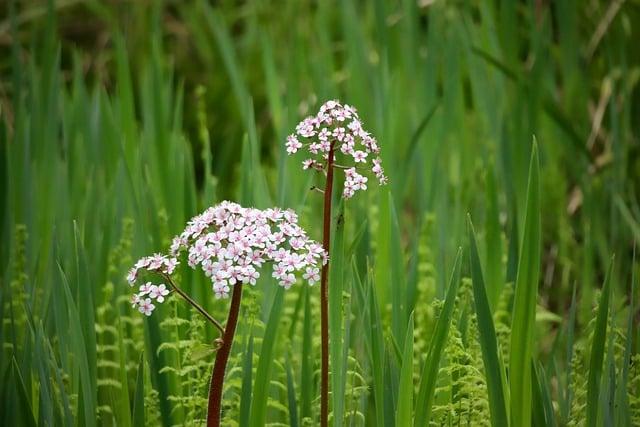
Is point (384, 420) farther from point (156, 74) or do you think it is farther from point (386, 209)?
point (156, 74)

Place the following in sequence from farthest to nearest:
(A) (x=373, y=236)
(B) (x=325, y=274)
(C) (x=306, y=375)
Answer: (A) (x=373, y=236) < (C) (x=306, y=375) < (B) (x=325, y=274)

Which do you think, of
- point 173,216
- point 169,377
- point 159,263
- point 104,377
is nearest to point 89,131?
point 173,216

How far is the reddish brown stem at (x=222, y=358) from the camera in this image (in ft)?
2.95

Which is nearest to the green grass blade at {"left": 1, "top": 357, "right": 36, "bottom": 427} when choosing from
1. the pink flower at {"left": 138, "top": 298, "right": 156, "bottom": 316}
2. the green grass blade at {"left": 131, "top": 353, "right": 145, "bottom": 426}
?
the green grass blade at {"left": 131, "top": 353, "right": 145, "bottom": 426}

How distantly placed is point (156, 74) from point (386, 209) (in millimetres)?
791

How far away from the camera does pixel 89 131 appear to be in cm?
185

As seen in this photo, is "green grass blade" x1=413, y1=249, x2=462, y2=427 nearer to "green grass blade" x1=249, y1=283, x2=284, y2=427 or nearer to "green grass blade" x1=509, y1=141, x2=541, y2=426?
"green grass blade" x1=509, y1=141, x2=541, y2=426

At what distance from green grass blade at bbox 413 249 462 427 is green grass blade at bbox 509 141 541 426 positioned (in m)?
0.08

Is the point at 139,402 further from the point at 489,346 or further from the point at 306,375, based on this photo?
the point at 489,346

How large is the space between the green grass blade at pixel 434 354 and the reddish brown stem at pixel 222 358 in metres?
0.24

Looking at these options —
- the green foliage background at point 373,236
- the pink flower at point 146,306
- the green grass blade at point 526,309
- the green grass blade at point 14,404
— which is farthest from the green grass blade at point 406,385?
the green grass blade at point 14,404

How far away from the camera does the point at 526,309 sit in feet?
3.38

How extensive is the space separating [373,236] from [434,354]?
93 centimetres

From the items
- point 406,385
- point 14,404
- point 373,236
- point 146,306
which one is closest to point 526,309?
point 406,385
